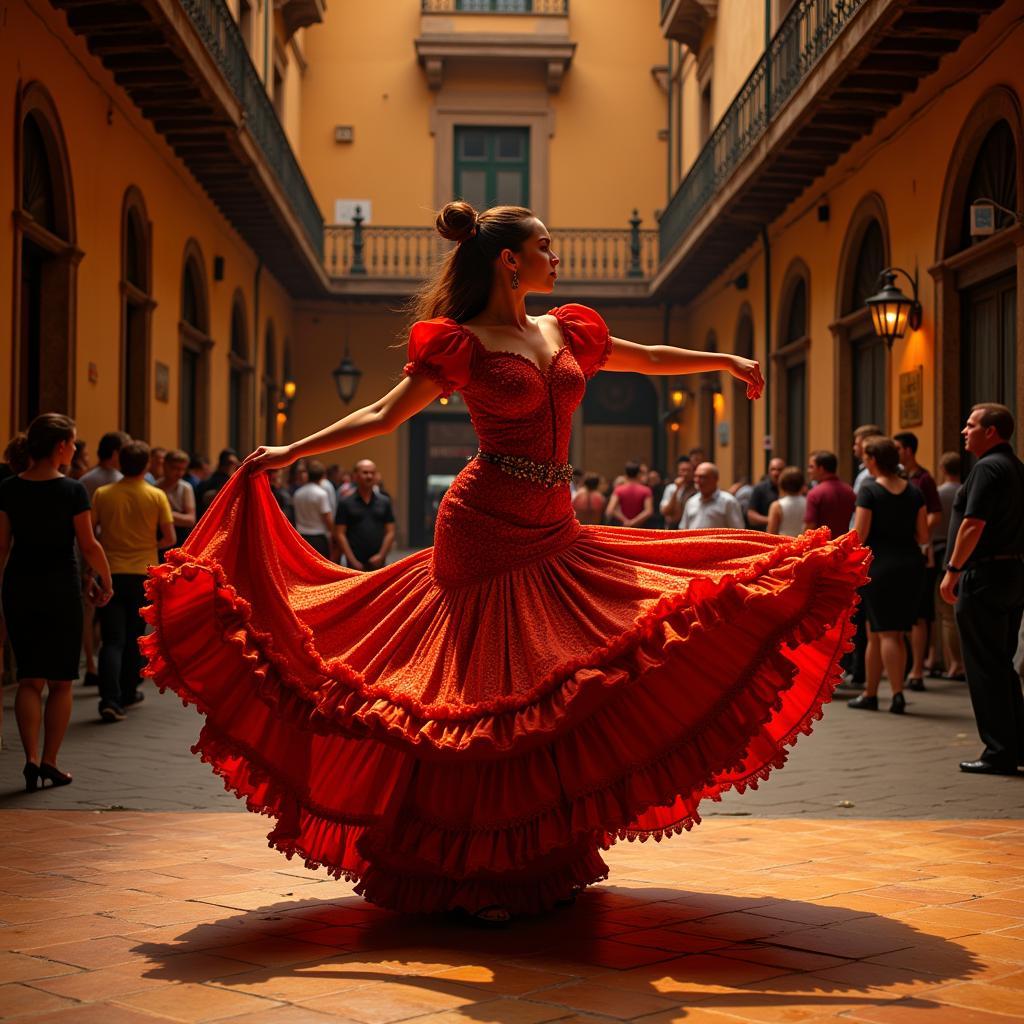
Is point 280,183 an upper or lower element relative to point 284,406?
upper

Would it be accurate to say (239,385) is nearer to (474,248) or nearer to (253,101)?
(253,101)

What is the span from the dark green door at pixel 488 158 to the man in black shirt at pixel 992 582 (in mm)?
22746

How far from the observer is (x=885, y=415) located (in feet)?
48.3

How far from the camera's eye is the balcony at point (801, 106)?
1168 centimetres

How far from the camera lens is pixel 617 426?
2930 cm

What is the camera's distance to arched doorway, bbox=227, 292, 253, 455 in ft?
72.1

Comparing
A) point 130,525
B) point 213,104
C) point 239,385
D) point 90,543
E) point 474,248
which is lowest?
point 90,543

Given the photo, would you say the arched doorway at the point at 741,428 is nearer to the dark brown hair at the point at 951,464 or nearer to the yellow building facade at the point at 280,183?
the yellow building facade at the point at 280,183

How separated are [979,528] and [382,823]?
410 cm

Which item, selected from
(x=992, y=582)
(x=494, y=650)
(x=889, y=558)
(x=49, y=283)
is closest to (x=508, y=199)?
(x=49, y=283)

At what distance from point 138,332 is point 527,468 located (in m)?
12.1

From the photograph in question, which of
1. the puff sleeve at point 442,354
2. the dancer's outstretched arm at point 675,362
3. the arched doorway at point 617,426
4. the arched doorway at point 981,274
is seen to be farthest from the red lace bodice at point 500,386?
the arched doorway at point 617,426

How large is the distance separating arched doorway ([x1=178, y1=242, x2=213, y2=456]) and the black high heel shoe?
456 inches

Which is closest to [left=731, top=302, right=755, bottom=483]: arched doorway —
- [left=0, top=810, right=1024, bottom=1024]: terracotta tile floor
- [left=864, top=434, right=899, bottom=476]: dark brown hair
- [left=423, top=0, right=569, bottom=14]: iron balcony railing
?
[left=423, top=0, right=569, bottom=14]: iron balcony railing
